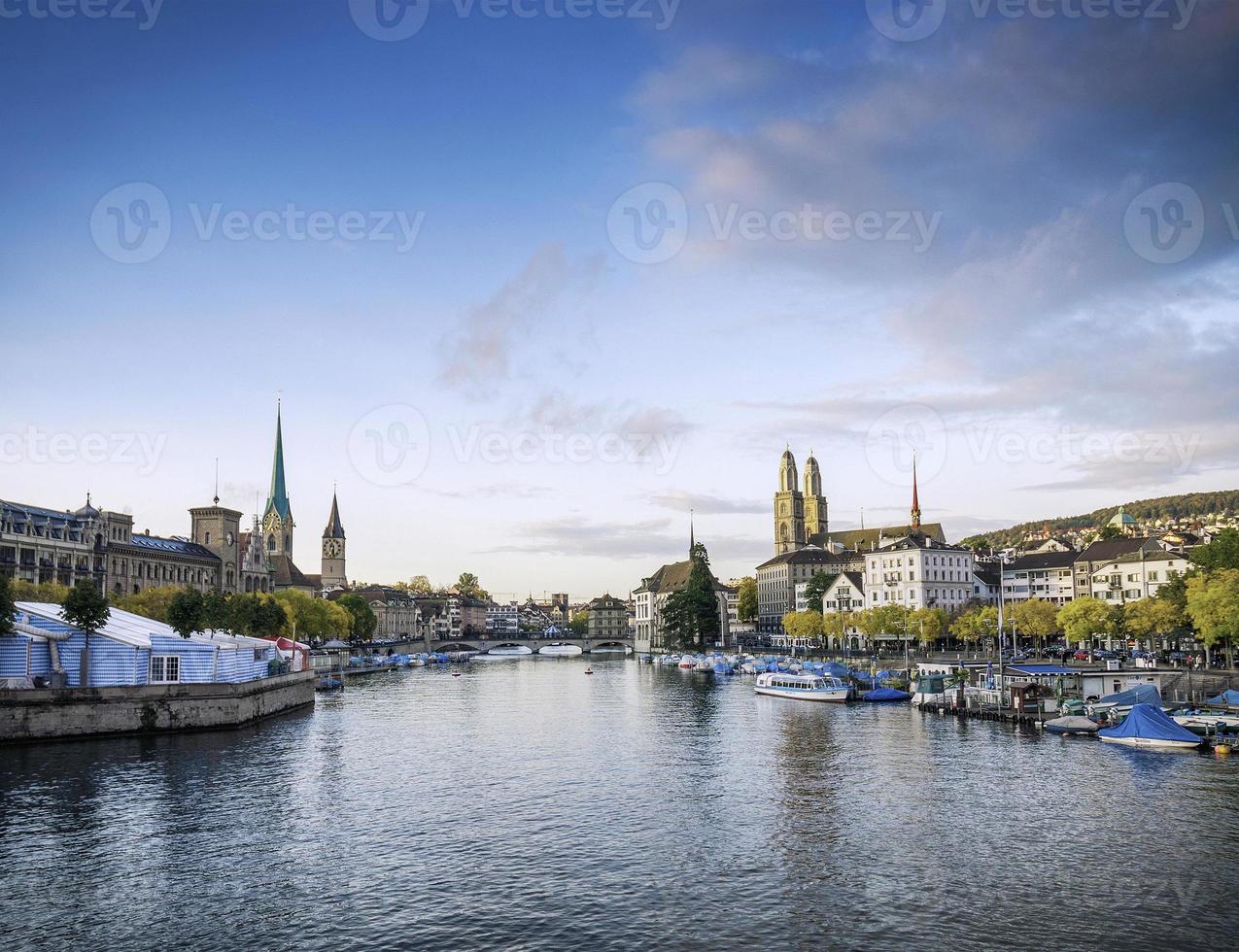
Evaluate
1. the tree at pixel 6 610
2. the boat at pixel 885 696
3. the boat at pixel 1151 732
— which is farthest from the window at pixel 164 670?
the boat at pixel 1151 732

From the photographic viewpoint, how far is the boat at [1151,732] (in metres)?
64.8

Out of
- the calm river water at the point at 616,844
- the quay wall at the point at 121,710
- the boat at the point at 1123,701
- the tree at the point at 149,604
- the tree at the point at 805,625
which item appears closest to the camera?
the calm river water at the point at 616,844

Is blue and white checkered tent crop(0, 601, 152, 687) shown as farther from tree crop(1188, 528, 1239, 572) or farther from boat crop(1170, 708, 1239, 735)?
tree crop(1188, 528, 1239, 572)

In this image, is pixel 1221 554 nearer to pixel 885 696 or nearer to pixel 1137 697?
pixel 885 696

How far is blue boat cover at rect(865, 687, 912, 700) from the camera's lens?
10381 cm

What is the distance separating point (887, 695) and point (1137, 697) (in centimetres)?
2995

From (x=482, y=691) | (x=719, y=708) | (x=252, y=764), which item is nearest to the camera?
(x=252, y=764)

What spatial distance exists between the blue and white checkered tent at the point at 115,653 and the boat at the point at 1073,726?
66022mm

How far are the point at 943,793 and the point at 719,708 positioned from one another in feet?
164

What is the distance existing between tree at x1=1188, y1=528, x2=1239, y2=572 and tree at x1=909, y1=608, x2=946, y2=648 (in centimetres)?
4193

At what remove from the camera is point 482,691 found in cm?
12525

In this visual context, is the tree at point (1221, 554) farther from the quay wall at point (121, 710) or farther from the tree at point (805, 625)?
the quay wall at point (121, 710)

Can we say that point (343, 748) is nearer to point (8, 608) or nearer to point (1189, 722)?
point (8, 608)

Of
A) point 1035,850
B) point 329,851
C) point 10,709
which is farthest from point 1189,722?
point 10,709
